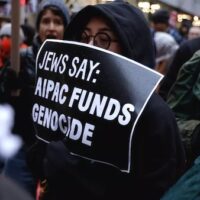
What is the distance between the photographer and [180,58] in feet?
14.6

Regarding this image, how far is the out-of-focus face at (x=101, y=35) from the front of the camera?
2.24 meters

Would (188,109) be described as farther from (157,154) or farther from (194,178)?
(194,178)

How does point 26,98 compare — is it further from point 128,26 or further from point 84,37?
point 128,26

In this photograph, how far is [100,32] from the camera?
2.26 m

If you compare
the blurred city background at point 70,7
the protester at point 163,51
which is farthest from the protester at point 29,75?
the protester at point 163,51

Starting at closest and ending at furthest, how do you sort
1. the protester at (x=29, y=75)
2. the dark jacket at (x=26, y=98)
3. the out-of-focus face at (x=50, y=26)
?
the protester at (x=29, y=75) < the dark jacket at (x=26, y=98) < the out-of-focus face at (x=50, y=26)

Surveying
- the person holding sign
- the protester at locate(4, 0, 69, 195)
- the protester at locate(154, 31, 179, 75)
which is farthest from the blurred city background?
the person holding sign

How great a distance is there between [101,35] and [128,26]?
11cm

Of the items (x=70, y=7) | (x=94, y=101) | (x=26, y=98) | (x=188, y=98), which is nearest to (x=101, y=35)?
(x=94, y=101)

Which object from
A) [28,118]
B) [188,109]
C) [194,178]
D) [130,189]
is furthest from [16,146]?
[194,178]

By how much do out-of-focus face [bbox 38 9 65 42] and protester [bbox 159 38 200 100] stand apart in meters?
1.01

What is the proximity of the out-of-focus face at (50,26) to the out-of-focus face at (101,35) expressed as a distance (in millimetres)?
1482

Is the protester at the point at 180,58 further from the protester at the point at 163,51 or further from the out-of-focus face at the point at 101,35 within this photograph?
the out-of-focus face at the point at 101,35

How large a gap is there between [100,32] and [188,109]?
0.92m
